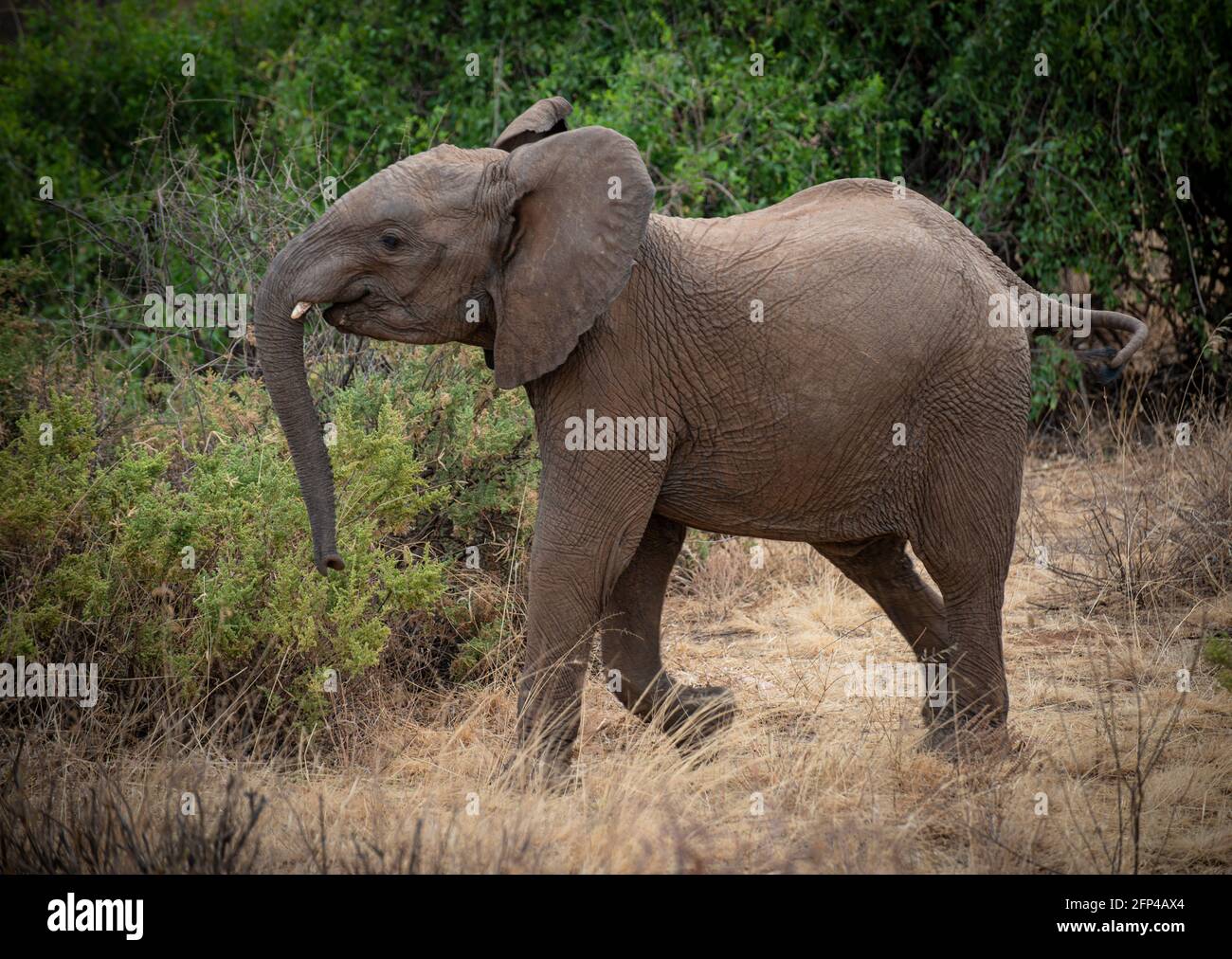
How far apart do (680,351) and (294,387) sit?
1.36 metres

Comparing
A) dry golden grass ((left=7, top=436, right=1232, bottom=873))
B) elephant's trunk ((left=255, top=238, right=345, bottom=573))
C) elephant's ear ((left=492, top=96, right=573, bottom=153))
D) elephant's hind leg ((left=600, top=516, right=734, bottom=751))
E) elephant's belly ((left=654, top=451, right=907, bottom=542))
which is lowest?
dry golden grass ((left=7, top=436, right=1232, bottom=873))

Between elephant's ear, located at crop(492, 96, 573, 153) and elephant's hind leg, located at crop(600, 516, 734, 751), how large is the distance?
61.6 inches

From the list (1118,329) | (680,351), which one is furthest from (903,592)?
(680,351)

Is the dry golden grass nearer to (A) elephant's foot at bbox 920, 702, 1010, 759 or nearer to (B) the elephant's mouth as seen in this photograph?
(A) elephant's foot at bbox 920, 702, 1010, 759

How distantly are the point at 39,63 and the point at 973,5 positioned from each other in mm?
Result: 7959

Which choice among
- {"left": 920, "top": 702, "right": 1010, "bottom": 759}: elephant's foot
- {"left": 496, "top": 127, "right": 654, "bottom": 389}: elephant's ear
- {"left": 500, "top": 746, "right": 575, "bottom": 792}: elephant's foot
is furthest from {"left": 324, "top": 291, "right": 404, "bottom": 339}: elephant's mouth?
{"left": 920, "top": 702, "right": 1010, "bottom": 759}: elephant's foot

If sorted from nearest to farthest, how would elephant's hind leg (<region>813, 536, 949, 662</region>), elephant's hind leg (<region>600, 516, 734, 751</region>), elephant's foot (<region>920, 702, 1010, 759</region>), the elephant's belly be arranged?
1. the elephant's belly
2. elephant's foot (<region>920, 702, 1010, 759</region>)
3. elephant's hind leg (<region>600, 516, 734, 751</region>)
4. elephant's hind leg (<region>813, 536, 949, 662</region>)

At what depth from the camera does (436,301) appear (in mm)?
5043

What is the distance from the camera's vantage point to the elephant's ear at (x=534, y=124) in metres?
5.39

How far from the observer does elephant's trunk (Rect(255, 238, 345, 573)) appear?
4.95 metres

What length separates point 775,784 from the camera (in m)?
5.38

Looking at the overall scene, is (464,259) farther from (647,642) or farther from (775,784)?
(775,784)

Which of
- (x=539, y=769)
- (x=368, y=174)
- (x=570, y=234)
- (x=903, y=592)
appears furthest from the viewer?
(x=368, y=174)

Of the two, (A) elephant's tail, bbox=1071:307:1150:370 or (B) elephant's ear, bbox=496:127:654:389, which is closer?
(B) elephant's ear, bbox=496:127:654:389
